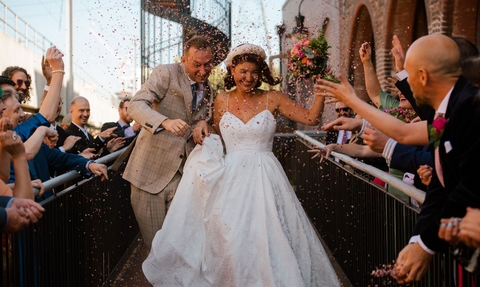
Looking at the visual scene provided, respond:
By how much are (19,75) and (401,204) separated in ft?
12.5

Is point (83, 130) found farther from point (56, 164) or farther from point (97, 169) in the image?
point (97, 169)

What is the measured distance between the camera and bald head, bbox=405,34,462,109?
2.58m

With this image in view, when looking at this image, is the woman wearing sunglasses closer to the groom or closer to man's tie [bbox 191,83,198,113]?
the groom

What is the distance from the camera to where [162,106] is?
5832mm

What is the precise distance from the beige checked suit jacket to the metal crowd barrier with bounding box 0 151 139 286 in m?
0.51

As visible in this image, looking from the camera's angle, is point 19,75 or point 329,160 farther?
point 329,160

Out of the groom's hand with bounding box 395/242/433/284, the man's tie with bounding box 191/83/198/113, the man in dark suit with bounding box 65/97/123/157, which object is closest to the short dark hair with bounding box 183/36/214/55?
the man's tie with bounding box 191/83/198/113

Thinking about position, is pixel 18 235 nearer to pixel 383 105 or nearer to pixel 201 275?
pixel 201 275

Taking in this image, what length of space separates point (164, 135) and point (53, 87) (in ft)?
4.35

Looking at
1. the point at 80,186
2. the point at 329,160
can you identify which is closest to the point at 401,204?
the point at 80,186

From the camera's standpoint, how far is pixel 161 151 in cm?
588

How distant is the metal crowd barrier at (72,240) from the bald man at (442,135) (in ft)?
6.91

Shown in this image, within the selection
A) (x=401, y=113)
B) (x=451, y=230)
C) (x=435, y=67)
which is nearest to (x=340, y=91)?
(x=435, y=67)

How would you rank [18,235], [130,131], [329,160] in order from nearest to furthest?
[18,235], [329,160], [130,131]
